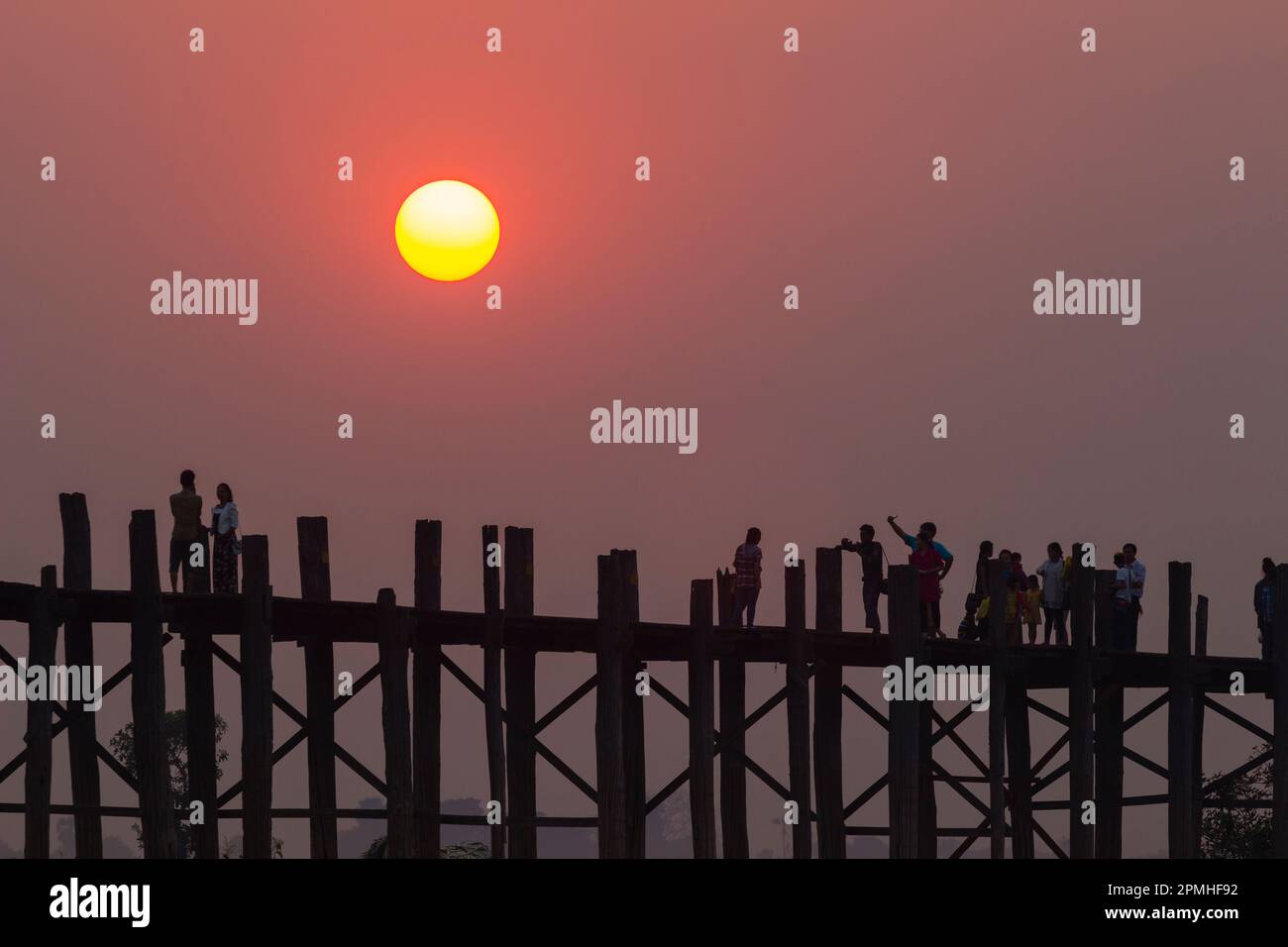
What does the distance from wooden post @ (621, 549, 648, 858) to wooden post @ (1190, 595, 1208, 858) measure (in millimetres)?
7528

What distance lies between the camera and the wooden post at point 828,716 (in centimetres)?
2852

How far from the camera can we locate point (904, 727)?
A: 27984 mm

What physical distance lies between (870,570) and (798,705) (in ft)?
6.14

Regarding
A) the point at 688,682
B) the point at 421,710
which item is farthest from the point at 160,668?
the point at 688,682

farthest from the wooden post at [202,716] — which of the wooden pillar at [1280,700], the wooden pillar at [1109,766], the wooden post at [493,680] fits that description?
the wooden pillar at [1280,700]

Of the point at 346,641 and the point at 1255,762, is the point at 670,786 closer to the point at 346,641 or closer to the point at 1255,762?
the point at 346,641

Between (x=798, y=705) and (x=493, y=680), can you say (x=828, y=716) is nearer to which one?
(x=798, y=705)

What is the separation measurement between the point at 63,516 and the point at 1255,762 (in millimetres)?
15916

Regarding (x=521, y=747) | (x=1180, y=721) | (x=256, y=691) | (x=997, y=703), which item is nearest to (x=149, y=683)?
(x=256, y=691)

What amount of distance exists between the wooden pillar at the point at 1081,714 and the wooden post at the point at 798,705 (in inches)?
145

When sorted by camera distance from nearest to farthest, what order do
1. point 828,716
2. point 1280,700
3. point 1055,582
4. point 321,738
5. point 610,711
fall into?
1. point 610,711
2. point 321,738
3. point 828,716
4. point 1055,582
5. point 1280,700

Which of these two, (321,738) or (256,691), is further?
(321,738)

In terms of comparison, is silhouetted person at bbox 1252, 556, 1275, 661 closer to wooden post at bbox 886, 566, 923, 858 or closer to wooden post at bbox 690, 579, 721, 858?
wooden post at bbox 886, 566, 923, 858

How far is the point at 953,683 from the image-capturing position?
28.8 metres
